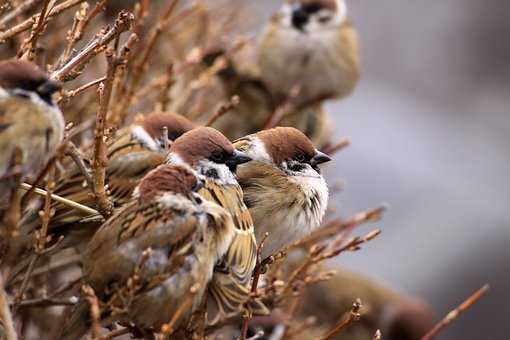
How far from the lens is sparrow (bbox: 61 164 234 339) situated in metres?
2.20

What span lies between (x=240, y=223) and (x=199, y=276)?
28 centimetres

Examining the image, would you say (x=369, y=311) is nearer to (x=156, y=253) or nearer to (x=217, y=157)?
(x=217, y=157)

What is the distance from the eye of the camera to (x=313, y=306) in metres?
6.09

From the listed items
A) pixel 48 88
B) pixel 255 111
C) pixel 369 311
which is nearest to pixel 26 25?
pixel 48 88

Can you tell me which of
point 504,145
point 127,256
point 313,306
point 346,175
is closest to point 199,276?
point 127,256

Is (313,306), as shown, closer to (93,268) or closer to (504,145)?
(93,268)

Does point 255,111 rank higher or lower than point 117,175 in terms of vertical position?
lower

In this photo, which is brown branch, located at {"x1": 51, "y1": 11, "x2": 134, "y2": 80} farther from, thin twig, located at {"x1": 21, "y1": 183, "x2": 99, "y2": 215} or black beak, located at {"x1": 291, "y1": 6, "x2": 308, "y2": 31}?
black beak, located at {"x1": 291, "y1": 6, "x2": 308, "y2": 31}

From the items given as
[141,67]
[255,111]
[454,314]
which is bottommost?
[255,111]

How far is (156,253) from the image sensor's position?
2219 millimetres

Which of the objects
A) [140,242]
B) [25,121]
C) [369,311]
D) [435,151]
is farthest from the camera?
[435,151]

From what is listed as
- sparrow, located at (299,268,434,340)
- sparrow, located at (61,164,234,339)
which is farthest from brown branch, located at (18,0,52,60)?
sparrow, located at (299,268,434,340)

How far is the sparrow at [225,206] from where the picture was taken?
7.59ft

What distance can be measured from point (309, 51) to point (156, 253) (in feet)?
10.9
